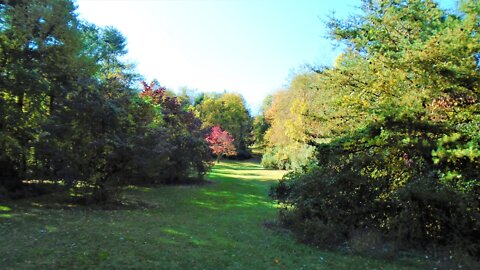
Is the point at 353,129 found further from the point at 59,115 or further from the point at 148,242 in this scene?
the point at 59,115

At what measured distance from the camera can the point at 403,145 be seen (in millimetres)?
7914

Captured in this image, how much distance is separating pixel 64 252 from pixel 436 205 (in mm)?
7413

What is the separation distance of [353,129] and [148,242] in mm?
6066

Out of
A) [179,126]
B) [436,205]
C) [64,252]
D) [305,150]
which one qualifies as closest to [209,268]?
[64,252]

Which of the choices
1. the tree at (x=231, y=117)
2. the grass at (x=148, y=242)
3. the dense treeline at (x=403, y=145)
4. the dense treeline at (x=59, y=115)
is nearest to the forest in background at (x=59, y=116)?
the dense treeline at (x=59, y=115)

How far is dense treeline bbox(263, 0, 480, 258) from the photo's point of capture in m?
A: 7.32

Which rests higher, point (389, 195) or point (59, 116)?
point (59, 116)

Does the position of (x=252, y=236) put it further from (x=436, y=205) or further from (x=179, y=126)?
(x=179, y=126)

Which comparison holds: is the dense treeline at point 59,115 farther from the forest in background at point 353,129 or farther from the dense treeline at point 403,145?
the dense treeline at point 403,145

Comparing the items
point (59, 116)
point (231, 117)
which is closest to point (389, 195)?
point (59, 116)

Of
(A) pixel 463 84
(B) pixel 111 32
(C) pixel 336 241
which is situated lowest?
(C) pixel 336 241

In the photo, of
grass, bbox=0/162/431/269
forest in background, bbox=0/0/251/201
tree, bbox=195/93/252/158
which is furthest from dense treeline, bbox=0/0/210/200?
tree, bbox=195/93/252/158

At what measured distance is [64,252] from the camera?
20.2ft

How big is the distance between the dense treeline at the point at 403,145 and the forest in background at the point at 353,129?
0.09 feet
